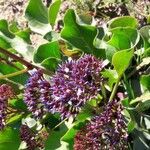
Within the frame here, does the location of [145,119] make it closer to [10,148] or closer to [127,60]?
[127,60]

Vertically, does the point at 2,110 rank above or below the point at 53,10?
below

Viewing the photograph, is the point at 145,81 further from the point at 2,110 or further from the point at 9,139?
the point at 9,139

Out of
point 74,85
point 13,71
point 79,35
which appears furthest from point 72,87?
point 13,71

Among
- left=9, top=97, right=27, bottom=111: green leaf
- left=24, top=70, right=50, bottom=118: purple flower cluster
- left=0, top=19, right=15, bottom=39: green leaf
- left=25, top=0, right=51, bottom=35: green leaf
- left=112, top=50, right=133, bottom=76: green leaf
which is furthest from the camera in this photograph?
left=0, top=19, right=15, bottom=39: green leaf

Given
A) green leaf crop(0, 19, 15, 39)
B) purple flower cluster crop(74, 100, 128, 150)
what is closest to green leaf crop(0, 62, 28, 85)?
green leaf crop(0, 19, 15, 39)

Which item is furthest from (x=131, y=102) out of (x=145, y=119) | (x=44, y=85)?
(x=44, y=85)

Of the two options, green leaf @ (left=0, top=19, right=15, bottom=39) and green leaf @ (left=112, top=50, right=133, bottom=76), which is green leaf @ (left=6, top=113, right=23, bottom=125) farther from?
green leaf @ (left=112, top=50, right=133, bottom=76)
